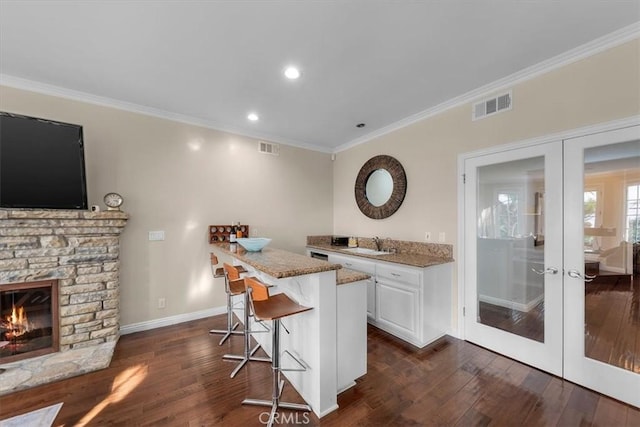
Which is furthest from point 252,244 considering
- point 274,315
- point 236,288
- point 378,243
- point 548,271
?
point 548,271

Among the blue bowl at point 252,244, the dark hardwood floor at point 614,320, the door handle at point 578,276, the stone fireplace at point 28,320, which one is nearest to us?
the dark hardwood floor at point 614,320

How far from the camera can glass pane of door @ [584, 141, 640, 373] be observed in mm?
1923

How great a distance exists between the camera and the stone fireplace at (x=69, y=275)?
7.68 ft

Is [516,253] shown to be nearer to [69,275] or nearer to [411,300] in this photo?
[411,300]

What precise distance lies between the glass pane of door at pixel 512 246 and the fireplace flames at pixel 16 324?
189 inches

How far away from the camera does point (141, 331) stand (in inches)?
123

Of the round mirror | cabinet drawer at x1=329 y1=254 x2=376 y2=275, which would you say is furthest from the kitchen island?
the round mirror

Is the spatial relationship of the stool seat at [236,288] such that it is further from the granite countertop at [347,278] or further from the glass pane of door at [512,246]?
the glass pane of door at [512,246]

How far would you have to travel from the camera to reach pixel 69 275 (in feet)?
8.53

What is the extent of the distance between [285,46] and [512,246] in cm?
291

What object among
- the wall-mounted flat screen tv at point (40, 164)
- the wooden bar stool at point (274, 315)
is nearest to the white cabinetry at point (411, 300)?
the wooden bar stool at point (274, 315)

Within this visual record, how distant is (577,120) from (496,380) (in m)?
2.36

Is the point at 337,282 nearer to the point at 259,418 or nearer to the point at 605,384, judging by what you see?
the point at 259,418

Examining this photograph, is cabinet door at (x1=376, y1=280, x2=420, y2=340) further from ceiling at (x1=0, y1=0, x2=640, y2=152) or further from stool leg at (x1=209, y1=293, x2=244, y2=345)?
ceiling at (x1=0, y1=0, x2=640, y2=152)
